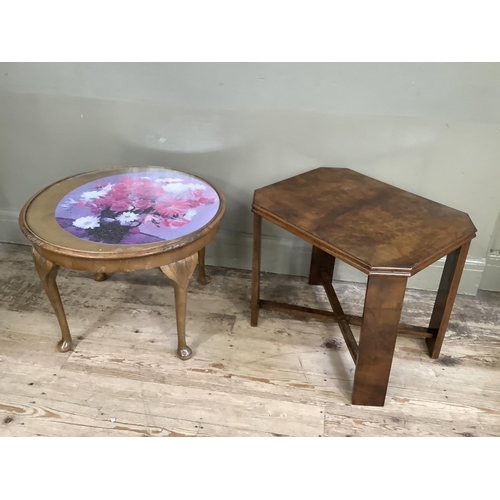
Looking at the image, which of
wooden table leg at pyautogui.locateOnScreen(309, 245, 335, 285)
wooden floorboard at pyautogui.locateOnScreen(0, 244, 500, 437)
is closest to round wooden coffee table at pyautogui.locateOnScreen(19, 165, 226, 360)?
wooden floorboard at pyautogui.locateOnScreen(0, 244, 500, 437)

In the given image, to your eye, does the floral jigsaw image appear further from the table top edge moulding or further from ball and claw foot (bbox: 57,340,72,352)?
ball and claw foot (bbox: 57,340,72,352)

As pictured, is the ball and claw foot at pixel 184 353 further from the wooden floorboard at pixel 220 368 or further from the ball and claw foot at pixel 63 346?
the ball and claw foot at pixel 63 346

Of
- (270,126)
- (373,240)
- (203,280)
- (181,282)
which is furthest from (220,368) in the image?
(270,126)

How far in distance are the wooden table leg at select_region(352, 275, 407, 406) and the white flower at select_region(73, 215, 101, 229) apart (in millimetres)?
942

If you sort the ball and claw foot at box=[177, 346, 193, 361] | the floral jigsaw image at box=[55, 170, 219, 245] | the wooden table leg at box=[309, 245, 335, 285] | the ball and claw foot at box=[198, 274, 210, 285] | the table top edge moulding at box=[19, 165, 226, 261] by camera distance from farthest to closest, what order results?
1. the ball and claw foot at box=[198, 274, 210, 285]
2. the wooden table leg at box=[309, 245, 335, 285]
3. the ball and claw foot at box=[177, 346, 193, 361]
4. the floral jigsaw image at box=[55, 170, 219, 245]
5. the table top edge moulding at box=[19, 165, 226, 261]

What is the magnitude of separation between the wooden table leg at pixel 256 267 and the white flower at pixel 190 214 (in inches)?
8.7

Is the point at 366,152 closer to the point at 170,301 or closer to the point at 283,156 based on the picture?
the point at 283,156

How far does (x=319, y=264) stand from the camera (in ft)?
7.24

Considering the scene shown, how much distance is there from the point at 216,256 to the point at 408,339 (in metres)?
0.99

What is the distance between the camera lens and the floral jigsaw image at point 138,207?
1620 mm

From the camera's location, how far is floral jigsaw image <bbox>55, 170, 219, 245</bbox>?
162 cm
